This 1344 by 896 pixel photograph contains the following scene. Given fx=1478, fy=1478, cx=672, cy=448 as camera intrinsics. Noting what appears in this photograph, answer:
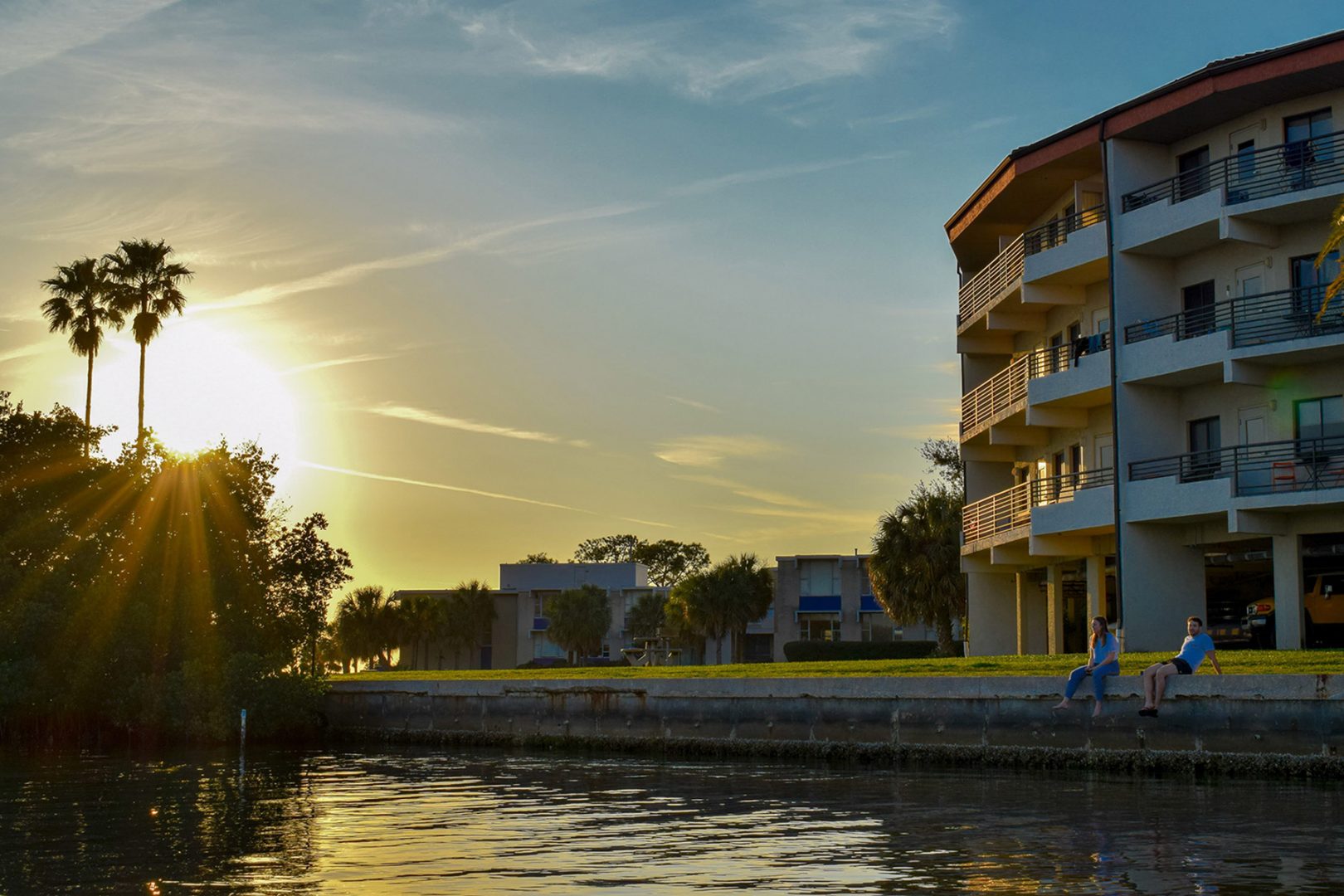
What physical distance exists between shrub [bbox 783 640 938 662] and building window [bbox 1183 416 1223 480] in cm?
2429

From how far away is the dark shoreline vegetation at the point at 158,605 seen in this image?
3928cm

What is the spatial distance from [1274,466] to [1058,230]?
11.8m

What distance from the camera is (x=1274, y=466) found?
3603cm

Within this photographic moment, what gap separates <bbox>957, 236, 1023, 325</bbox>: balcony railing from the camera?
45781 mm

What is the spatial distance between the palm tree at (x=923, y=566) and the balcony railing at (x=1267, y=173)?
2217 centimetres

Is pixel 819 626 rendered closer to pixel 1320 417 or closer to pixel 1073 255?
pixel 1073 255

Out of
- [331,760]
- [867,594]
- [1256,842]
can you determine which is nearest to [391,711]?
[331,760]

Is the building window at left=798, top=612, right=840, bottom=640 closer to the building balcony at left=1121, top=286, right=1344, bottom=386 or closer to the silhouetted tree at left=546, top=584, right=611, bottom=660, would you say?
the silhouetted tree at left=546, top=584, right=611, bottom=660

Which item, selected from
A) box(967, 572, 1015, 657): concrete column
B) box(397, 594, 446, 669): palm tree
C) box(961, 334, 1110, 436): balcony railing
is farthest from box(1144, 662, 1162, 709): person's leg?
box(397, 594, 446, 669): palm tree

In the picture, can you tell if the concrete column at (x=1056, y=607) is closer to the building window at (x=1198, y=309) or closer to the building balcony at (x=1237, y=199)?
the building window at (x=1198, y=309)

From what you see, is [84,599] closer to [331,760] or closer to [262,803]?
[331,760]

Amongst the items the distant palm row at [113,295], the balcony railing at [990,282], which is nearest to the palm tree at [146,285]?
the distant palm row at [113,295]

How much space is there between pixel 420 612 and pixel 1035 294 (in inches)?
2558

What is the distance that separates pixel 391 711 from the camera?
1551 inches
